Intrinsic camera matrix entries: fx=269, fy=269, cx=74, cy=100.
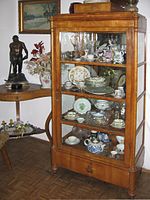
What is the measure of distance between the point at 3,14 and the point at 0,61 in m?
0.64

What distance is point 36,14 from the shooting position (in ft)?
10.8

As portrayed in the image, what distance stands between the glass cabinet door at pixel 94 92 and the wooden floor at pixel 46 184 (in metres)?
0.33

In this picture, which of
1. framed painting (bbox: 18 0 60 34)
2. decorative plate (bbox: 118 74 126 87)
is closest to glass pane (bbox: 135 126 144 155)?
decorative plate (bbox: 118 74 126 87)

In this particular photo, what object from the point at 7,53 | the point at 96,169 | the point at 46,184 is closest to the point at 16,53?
the point at 7,53

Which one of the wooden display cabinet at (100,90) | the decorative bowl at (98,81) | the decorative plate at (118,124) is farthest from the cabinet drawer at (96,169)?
the decorative bowl at (98,81)

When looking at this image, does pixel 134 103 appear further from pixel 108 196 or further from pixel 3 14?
pixel 3 14

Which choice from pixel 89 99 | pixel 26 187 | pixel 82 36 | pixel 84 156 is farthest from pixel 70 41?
pixel 26 187

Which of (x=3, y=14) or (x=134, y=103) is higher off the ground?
(x=3, y=14)

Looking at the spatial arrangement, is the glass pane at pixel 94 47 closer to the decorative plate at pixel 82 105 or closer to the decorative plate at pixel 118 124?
the decorative plate at pixel 82 105

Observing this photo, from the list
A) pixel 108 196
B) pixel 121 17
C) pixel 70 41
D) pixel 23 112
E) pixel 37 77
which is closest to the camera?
pixel 121 17

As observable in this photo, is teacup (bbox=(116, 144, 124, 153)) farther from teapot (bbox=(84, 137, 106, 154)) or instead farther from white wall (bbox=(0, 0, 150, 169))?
white wall (bbox=(0, 0, 150, 169))

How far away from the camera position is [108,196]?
2412 mm

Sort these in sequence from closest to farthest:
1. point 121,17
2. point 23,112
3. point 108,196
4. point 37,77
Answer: point 121,17 → point 108,196 → point 37,77 → point 23,112

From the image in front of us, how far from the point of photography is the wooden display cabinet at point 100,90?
221cm
